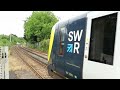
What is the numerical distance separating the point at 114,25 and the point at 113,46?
0.44m

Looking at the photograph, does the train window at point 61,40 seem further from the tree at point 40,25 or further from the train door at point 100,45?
the tree at point 40,25

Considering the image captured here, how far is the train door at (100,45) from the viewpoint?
5.23 metres

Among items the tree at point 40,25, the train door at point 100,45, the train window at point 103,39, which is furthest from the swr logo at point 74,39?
the tree at point 40,25

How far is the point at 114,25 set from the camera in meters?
5.23

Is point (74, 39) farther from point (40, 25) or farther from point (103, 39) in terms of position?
point (40, 25)

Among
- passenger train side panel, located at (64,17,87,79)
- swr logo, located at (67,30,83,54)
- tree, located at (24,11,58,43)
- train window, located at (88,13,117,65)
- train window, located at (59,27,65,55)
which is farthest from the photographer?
tree, located at (24,11,58,43)

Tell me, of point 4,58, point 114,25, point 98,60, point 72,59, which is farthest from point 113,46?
point 4,58

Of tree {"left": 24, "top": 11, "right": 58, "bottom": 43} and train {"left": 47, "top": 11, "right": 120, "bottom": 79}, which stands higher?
A: tree {"left": 24, "top": 11, "right": 58, "bottom": 43}

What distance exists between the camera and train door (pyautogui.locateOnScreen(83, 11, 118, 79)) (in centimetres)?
523

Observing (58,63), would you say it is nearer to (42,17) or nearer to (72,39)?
(72,39)

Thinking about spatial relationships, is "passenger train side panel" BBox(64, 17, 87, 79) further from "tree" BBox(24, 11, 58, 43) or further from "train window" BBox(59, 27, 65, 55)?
"tree" BBox(24, 11, 58, 43)

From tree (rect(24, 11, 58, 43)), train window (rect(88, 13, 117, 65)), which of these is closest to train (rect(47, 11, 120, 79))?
train window (rect(88, 13, 117, 65))

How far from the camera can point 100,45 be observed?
589 cm

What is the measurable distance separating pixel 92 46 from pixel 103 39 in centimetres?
59
